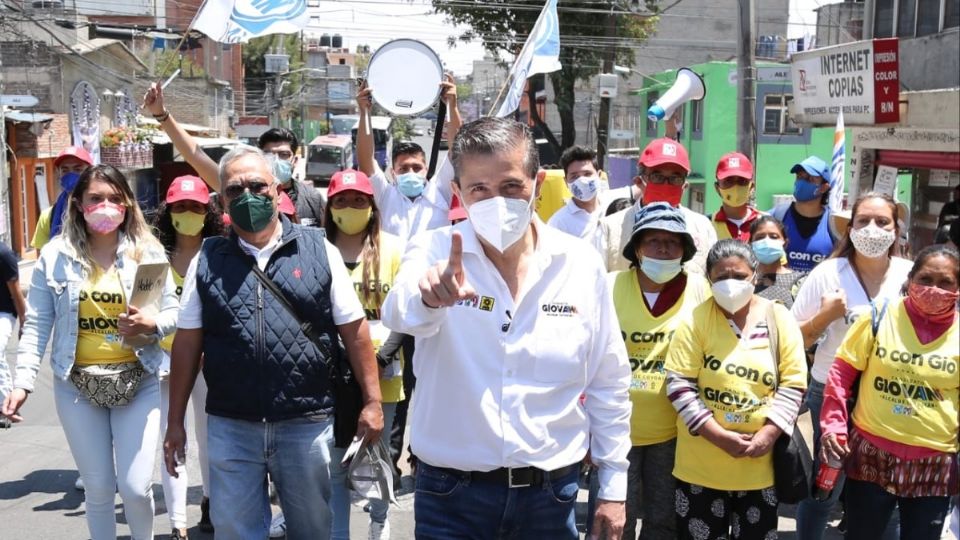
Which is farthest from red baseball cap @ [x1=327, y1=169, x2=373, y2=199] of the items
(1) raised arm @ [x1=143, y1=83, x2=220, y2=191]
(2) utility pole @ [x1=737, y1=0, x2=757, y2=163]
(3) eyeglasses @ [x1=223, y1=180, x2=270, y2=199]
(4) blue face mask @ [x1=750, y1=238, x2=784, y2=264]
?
(2) utility pole @ [x1=737, y1=0, x2=757, y2=163]

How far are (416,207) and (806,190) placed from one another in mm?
2480

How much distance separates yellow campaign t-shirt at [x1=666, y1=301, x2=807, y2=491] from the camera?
4402 millimetres

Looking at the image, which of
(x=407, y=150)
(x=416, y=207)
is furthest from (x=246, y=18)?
(x=416, y=207)

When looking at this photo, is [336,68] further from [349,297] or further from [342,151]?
[349,297]

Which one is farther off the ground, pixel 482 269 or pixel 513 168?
pixel 513 168

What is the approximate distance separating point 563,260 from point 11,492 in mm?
5009

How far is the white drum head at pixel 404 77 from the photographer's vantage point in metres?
6.95

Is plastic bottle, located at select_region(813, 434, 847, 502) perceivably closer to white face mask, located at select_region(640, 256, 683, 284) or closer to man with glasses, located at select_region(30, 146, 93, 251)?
white face mask, located at select_region(640, 256, 683, 284)

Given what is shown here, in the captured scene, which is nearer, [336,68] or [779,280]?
[779,280]

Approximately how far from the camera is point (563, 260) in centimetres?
318

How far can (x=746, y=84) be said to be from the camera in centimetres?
1512

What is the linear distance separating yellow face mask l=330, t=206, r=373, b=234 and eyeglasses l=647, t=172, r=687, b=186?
151cm

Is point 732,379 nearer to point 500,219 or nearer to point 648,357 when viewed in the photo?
point 648,357

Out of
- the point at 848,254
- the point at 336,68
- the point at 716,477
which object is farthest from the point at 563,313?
the point at 336,68
